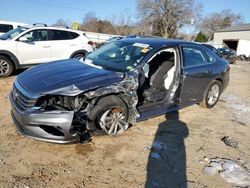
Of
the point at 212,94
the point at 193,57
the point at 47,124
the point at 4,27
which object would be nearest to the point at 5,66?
the point at 4,27

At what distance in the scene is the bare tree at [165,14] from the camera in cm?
5266

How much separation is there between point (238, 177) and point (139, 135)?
1.67 meters

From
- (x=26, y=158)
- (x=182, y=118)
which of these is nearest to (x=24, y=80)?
(x=26, y=158)

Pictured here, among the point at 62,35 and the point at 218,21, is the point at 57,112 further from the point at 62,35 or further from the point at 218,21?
the point at 218,21

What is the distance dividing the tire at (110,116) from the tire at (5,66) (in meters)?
5.23

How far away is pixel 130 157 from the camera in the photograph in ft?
12.1

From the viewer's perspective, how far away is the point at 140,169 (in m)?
3.39

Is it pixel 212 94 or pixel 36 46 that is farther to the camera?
pixel 36 46

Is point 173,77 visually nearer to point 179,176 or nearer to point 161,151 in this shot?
point 161,151

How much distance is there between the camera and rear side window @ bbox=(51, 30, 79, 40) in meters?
8.62

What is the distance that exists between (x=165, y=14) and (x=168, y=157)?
176ft

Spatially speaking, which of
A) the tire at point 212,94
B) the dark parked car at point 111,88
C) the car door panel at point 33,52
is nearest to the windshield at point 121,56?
the dark parked car at point 111,88

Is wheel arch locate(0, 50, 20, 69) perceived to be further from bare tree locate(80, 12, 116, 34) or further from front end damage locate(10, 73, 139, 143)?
bare tree locate(80, 12, 116, 34)

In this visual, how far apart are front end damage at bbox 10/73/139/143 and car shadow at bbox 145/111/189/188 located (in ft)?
3.51
